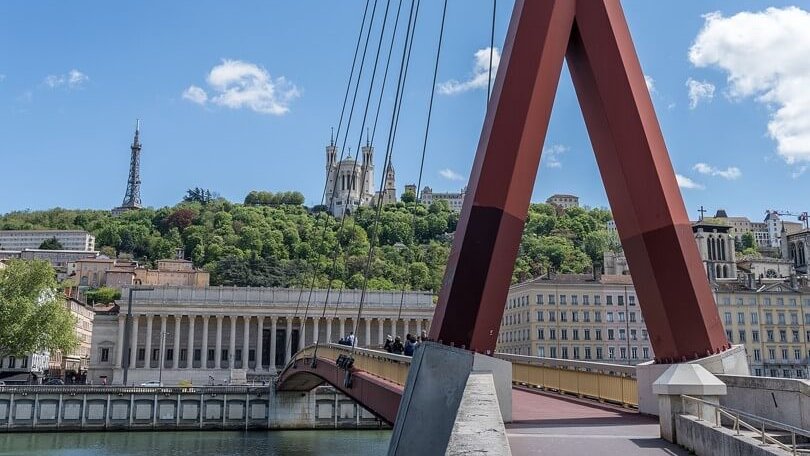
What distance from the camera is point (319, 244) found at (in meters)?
150

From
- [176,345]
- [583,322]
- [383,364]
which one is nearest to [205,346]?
[176,345]

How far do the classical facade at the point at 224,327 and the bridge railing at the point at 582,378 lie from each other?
239ft

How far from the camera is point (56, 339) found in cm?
6644

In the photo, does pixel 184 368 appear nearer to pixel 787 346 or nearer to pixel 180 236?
pixel 787 346

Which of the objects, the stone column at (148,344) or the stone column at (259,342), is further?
the stone column at (259,342)

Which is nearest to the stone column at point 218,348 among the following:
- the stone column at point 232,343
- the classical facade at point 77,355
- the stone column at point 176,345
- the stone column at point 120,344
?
the stone column at point 232,343

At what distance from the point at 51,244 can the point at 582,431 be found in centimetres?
18728

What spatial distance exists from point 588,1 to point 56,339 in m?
62.6

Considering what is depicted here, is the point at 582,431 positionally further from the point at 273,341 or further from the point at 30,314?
the point at 273,341

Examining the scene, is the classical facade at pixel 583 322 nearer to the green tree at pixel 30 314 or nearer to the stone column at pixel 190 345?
the stone column at pixel 190 345

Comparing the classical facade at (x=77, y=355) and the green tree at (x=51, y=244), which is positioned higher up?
the green tree at (x=51, y=244)

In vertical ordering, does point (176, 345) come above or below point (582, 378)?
below

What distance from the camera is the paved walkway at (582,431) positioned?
10.5 m

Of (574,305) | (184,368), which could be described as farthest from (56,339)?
(574,305)
